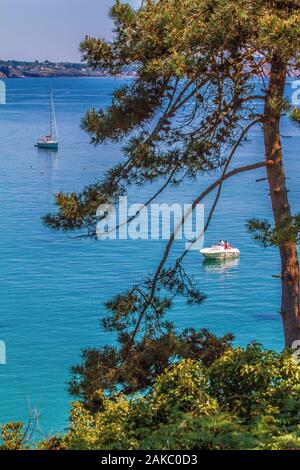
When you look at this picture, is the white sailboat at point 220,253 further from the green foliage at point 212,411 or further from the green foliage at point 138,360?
the green foliage at point 212,411

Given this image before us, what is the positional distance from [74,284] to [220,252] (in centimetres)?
547

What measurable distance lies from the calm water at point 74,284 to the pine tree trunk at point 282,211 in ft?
34.0

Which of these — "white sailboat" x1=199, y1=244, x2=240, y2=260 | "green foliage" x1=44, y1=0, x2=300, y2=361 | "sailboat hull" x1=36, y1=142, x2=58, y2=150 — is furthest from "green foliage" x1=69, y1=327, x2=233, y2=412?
"sailboat hull" x1=36, y1=142, x2=58, y2=150

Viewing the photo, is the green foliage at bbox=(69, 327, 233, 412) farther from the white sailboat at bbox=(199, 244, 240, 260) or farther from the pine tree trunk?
the white sailboat at bbox=(199, 244, 240, 260)

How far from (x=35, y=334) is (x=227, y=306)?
5991 mm

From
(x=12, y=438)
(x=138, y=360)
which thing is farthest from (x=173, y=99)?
(x=12, y=438)

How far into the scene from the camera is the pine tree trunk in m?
7.42

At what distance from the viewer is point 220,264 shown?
2970 centimetres

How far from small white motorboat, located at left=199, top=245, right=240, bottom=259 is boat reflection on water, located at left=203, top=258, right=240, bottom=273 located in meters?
0.13

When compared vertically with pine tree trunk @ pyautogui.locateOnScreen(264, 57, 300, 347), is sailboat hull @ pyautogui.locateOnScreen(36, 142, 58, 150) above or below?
above

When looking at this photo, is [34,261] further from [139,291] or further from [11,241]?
[139,291]
